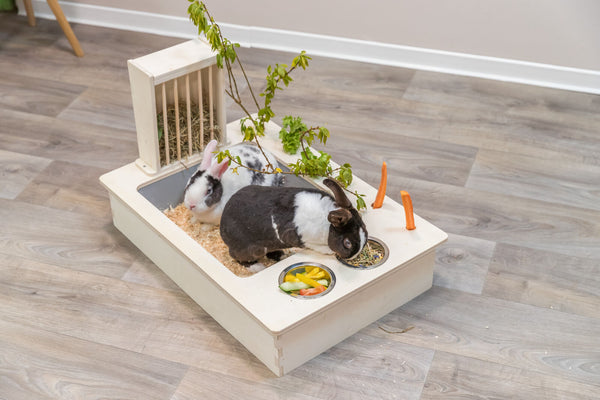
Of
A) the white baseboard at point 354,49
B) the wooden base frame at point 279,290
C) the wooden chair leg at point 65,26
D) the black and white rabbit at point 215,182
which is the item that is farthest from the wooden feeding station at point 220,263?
the wooden chair leg at point 65,26

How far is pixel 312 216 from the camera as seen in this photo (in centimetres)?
218

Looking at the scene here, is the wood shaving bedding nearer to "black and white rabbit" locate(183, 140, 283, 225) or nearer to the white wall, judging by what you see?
"black and white rabbit" locate(183, 140, 283, 225)

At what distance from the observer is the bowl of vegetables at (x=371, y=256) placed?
7.32ft

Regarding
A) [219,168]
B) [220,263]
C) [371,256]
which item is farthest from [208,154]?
[371,256]

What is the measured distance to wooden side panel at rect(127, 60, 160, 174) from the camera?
2395 mm

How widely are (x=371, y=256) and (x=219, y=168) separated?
54cm

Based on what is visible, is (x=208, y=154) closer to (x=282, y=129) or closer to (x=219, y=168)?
(x=219, y=168)

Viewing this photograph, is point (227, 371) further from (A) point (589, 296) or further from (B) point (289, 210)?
(A) point (589, 296)

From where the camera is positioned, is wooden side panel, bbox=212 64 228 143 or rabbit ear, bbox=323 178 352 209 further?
wooden side panel, bbox=212 64 228 143

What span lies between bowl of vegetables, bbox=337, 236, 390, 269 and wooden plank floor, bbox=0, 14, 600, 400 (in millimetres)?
208

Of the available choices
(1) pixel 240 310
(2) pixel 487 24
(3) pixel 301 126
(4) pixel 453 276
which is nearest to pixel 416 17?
(2) pixel 487 24

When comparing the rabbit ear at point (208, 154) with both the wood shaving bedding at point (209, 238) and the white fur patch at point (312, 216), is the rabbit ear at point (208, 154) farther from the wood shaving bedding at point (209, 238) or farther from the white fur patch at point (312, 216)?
the white fur patch at point (312, 216)

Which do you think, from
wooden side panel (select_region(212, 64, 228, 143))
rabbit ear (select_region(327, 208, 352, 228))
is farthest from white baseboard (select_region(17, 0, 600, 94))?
rabbit ear (select_region(327, 208, 352, 228))

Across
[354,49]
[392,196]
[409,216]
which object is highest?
[409,216]
